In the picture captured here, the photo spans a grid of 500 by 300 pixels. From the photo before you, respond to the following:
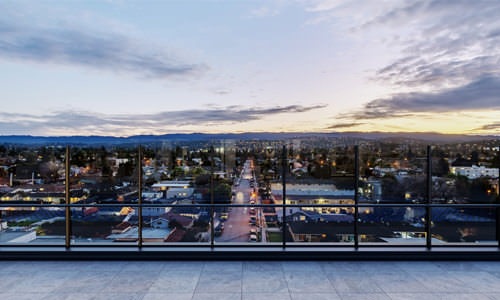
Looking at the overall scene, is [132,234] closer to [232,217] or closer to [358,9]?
[232,217]

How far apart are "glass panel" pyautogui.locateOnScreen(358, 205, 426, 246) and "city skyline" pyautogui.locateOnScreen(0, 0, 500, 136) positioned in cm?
347

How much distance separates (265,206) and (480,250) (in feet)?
9.72

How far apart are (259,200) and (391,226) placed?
1.90 metres

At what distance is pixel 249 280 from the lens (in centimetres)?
264

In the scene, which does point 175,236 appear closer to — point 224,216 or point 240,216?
point 224,216

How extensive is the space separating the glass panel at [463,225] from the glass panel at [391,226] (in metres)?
0.19

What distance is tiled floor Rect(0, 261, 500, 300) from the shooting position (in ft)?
7.72

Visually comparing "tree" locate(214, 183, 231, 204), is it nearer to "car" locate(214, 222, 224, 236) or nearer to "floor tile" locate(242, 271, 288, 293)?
"car" locate(214, 222, 224, 236)

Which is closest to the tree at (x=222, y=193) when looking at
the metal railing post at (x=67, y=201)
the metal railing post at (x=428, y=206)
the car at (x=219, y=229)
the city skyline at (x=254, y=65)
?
the car at (x=219, y=229)

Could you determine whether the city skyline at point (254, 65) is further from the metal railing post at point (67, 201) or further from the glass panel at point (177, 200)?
the glass panel at point (177, 200)

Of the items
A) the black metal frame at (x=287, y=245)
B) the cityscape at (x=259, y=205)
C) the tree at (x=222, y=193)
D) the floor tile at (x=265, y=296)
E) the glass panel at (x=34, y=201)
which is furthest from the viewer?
the tree at (x=222, y=193)

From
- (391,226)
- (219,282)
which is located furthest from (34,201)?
(391,226)

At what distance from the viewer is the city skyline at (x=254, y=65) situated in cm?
566

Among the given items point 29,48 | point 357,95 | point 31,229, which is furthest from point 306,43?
point 29,48
